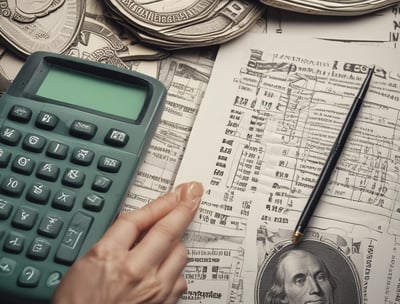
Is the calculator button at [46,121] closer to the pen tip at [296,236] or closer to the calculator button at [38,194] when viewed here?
the calculator button at [38,194]

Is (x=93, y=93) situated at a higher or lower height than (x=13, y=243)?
higher

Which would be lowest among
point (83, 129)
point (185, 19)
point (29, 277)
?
point (29, 277)

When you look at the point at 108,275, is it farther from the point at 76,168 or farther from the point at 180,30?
the point at 180,30

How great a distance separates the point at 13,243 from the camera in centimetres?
30

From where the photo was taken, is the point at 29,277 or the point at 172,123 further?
the point at 172,123

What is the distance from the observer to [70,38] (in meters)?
0.41

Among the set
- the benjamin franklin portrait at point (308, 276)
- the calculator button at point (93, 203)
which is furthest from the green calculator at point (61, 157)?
the benjamin franklin portrait at point (308, 276)

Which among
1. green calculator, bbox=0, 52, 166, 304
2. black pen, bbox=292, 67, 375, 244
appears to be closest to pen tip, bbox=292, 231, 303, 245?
black pen, bbox=292, 67, 375, 244

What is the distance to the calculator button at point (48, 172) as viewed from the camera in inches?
13.0

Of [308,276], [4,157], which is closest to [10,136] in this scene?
[4,157]

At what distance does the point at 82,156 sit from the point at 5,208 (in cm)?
6

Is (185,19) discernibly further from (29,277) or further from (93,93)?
(29,277)

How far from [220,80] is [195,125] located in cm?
5

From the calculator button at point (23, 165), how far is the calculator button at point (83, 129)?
0.11 ft
